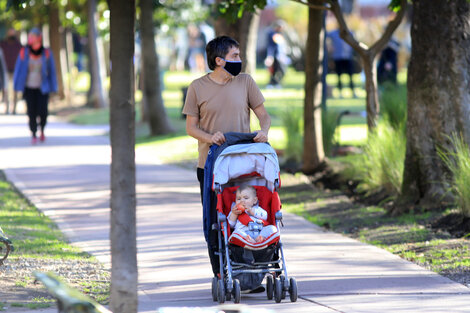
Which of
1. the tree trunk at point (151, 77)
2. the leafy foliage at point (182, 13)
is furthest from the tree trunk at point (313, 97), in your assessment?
the leafy foliage at point (182, 13)

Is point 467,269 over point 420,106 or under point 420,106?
under

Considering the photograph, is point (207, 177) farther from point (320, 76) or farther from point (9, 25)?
point (9, 25)

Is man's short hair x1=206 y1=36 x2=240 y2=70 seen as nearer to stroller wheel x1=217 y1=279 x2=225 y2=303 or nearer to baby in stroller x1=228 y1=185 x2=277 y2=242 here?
baby in stroller x1=228 y1=185 x2=277 y2=242

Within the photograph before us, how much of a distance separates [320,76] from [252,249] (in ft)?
24.0

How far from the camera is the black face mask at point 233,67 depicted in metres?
6.42

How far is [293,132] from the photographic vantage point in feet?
47.3

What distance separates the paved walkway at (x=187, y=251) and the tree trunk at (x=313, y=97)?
Result: 71.0 inches

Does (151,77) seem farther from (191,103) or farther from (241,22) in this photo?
(191,103)

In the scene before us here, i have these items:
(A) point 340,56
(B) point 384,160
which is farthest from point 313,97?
(A) point 340,56

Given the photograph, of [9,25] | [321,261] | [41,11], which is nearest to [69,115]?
[41,11]

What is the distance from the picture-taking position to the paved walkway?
6.23 meters

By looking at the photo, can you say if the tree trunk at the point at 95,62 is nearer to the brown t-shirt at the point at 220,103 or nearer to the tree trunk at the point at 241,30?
the tree trunk at the point at 241,30

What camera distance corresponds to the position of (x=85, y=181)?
488 inches

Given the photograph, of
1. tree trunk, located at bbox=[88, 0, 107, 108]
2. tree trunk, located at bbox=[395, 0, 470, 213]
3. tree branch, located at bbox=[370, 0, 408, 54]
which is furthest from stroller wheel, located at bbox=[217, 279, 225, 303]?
tree trunk, located at bbox=[88, 0, 107, 108]
